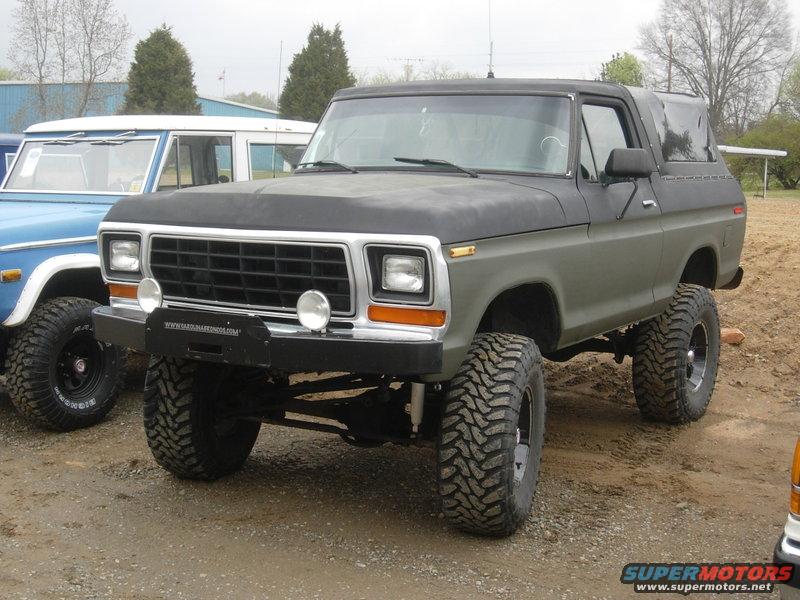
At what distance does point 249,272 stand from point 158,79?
28.3 metres

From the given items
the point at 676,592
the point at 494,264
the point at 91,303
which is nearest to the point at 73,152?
the point at 91,303

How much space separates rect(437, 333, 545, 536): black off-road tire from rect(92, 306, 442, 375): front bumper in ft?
1.30

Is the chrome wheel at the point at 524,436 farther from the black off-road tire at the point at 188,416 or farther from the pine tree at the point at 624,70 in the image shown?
the pine tree at the point at 624,70

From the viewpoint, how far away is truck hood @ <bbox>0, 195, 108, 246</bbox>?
19.8 ft

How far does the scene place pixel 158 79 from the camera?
31172 millimetres

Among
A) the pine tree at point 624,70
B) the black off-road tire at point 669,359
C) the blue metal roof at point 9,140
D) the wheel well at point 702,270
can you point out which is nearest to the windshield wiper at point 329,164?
the black off-road tire at point 669,359

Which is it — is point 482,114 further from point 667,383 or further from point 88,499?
point 88,499

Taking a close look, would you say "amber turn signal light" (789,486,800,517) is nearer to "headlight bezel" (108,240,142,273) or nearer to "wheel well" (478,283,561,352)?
"wheel well" (478,283,561,352)

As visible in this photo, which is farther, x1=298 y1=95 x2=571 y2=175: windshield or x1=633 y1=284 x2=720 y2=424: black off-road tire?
x1=633 y1=284 x2=720 y2=424: black off-road tire

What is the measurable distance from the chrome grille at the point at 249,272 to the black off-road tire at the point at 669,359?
275cm

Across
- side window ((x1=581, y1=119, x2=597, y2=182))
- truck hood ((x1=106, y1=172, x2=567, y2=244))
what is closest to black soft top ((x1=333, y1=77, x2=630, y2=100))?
side window ((x1=581, y1=119, x2=597, y2=182))

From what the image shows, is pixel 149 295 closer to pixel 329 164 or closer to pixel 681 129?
pixel 329 164

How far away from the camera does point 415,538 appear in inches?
181

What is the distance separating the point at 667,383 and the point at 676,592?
2.35m
